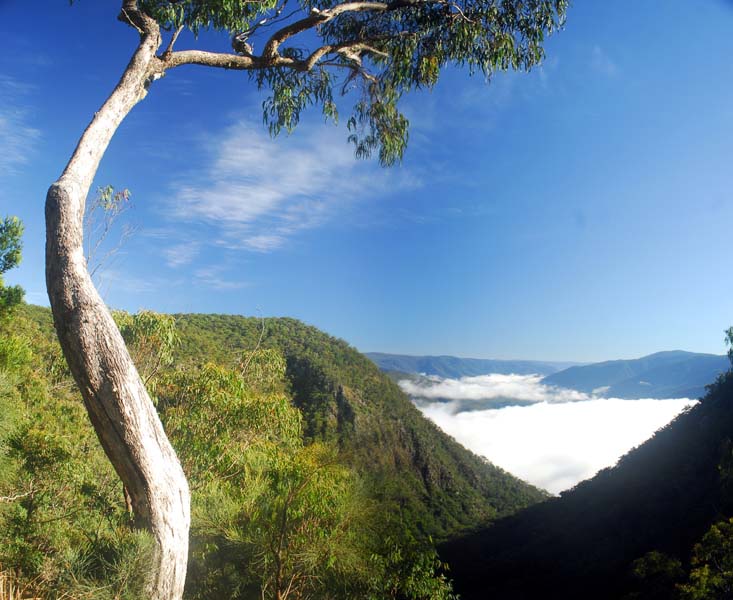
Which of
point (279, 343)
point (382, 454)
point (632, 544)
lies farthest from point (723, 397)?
point (279, 343)

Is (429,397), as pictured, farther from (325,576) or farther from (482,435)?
(325,576)

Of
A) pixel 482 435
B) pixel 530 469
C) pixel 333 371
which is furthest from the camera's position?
pixel 482 435

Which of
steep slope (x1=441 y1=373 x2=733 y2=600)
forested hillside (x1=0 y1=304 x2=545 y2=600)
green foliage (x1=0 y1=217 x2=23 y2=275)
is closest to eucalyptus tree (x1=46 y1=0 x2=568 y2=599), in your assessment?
forested hillside (x1=0 y1=304 x2=545 y2=600)

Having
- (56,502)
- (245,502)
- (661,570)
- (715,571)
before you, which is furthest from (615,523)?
(56,502)

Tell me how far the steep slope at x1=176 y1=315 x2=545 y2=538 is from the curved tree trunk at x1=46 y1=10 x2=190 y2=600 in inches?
960

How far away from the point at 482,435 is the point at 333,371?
16170 centimetres

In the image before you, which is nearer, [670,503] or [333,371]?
[670,503]

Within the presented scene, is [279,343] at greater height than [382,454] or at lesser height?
→ greater

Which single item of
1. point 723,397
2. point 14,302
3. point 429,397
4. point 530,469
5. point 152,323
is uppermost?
point 14,302

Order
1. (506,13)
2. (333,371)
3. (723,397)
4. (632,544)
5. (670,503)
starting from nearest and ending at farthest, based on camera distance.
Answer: (506,13)
(632,544)
(670,503)
(723,397)
(333,371)

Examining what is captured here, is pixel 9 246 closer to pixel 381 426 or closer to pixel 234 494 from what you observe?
pixel 234 494

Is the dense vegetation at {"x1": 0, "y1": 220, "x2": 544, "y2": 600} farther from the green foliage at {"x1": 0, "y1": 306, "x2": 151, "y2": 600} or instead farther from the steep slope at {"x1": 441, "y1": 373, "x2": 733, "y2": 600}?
the steep slope at {"x1": 441, "y1": 373, "x2": 733, "y2": 600}

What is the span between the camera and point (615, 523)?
3069cm

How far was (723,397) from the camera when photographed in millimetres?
36750
